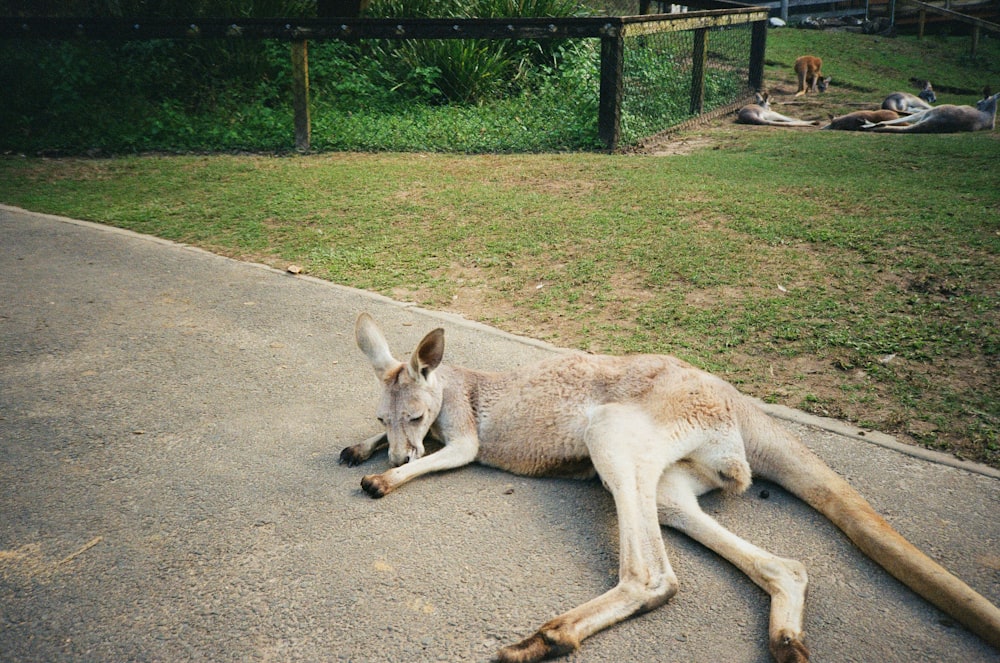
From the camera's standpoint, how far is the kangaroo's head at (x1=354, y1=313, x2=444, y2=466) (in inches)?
136

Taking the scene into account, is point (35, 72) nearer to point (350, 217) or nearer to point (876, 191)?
point (350, 217)

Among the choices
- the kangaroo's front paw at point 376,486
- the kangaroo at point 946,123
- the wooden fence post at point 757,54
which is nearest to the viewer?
the kangaroo's front paw at point 376,486

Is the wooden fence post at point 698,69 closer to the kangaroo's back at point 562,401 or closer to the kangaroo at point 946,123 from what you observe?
the kangaroo at point 946,123

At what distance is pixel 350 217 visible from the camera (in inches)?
289

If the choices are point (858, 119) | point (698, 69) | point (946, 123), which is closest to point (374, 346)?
point (698, 69)

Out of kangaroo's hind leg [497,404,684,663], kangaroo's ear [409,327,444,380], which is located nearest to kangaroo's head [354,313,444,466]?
kangaroo's ear [409,327,444,380]

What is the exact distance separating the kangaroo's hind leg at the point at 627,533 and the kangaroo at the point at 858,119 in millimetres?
9074

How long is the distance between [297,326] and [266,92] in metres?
7.55

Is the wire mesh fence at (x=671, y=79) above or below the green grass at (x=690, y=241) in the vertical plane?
above

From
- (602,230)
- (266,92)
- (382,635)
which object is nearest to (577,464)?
(382,635)

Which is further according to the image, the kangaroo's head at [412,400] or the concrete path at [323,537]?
the kangaroo's head at [412,400]

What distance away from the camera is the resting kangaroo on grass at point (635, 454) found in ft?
8.47

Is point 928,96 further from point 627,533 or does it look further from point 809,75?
point 627,533

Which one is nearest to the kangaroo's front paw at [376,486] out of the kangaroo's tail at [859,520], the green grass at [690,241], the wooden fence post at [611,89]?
the kangaroo's tail at [859,520]
